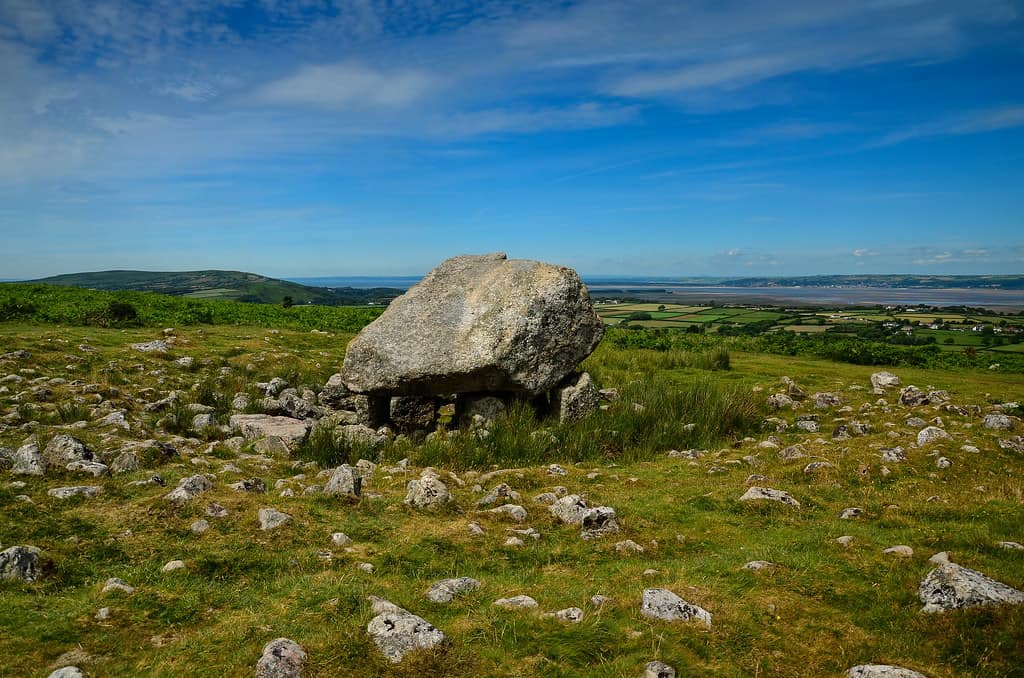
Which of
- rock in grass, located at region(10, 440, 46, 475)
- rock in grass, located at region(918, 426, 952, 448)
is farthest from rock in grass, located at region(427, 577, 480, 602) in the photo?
rock in grass, located at region(918, 426, 952, 448)

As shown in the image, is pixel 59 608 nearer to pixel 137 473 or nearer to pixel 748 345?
pixel 137 473

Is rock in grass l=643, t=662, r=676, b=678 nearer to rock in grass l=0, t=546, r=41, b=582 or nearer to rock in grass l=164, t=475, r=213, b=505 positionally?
rock in grass l=0, t=546, r=41, b=582

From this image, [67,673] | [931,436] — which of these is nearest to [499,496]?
[67,673]

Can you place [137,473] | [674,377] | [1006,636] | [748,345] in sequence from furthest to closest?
[748,345] → [674,377] → [137,473] → [1006,636]

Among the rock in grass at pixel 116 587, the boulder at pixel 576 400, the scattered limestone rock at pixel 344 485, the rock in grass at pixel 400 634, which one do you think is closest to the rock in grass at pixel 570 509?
the scattered limestone rock at pixel 344 485

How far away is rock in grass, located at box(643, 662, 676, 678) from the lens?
422 centimetres

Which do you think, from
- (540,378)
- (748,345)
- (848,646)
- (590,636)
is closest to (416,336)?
(540,378)

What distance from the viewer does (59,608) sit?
4996mm

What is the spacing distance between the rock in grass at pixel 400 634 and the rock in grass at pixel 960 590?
425 centimetres

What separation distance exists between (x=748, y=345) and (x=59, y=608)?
27299 mm

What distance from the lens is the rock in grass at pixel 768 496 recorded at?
827cm

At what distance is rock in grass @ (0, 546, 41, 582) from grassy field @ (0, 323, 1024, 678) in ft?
0.42

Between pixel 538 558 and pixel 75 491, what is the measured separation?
19.4 feet

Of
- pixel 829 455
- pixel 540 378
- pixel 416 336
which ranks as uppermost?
pixel 416 336
